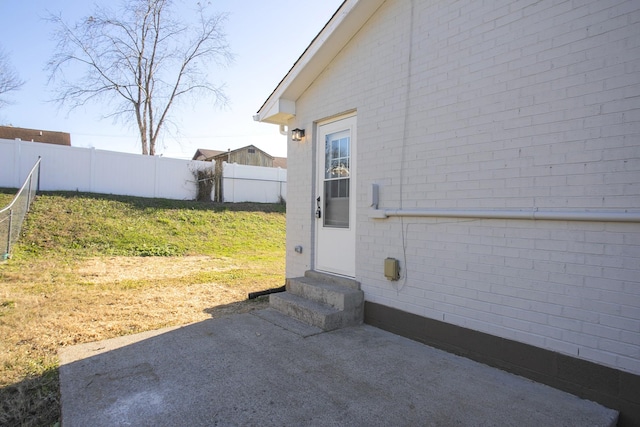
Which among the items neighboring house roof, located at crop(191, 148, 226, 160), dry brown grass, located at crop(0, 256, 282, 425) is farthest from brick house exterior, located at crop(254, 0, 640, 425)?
neighboring house roof, located at crop(191, 148, 226, 160)

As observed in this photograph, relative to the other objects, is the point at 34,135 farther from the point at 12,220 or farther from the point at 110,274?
the point at 110,274

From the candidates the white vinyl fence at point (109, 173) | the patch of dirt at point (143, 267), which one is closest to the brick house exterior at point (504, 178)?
the patch of dirt at point (143, 267)

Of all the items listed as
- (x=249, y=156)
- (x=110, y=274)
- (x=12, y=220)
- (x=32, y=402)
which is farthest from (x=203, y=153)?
(x=32, y=402)

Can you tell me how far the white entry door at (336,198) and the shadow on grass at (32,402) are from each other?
3.23 m

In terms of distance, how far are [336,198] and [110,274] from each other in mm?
5263

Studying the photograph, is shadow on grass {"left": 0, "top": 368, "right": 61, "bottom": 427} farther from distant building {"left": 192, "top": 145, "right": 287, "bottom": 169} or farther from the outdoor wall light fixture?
distant building {"left": 192, "top": 145, "right": 287, "bottom": 169}

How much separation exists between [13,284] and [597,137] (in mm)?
8160

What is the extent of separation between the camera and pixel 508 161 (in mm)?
3170

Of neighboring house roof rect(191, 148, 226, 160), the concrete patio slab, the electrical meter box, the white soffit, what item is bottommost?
the concrete patio slab

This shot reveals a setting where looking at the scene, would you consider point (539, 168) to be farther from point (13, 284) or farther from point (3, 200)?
point (3, 200)

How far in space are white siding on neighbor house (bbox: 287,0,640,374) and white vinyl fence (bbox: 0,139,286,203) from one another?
12635 mm

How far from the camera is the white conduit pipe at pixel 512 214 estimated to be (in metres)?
2.54

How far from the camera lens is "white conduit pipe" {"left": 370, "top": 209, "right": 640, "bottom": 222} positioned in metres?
2.54

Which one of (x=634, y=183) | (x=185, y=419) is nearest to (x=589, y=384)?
(x=634, y=183)
